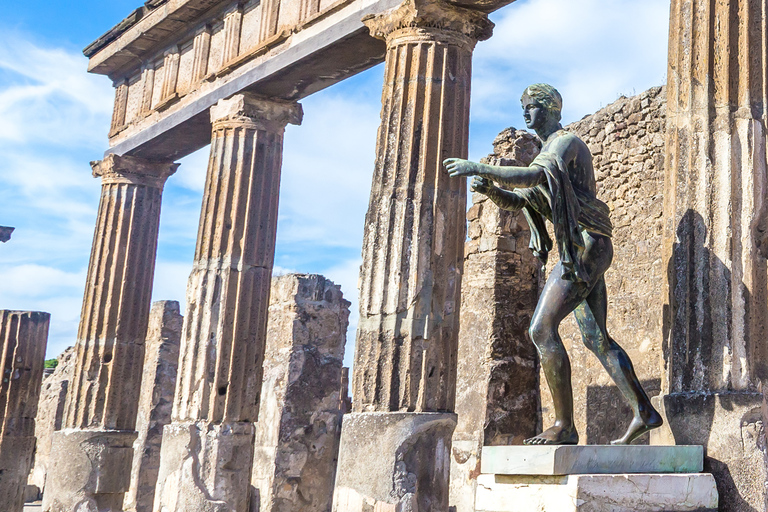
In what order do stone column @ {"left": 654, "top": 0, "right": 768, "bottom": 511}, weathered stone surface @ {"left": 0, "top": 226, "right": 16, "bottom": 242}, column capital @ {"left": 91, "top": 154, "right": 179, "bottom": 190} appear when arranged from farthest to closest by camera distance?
weathered stone surface @ {"left": 0, "top": 226, "right": 16, "bottom": 242} < column capital @ {"left": 91, "top": 154, "right": 179, "bottom": 190} < stone column @ {"left": 654, "top": 0, "right": 768, "bottom": 511}

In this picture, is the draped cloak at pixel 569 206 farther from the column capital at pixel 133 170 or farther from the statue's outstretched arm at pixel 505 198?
the column capital at pixel 133 170

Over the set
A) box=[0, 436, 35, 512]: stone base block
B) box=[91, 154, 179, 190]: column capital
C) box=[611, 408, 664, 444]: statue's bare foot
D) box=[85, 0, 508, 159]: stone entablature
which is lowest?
box=[0, 436, 35, 512]: stone base block

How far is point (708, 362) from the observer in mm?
4895

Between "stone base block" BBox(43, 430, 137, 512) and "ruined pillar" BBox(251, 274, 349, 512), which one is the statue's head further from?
"ruined pillar" BBox(251, 274, 349, 512)

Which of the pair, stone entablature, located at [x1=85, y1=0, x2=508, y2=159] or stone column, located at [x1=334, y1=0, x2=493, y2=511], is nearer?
stone column, located at [x1=334, y1=0, x2=493, y2=511]

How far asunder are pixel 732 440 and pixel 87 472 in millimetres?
7994

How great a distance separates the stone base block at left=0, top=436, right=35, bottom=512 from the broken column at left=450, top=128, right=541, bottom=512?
6.80 meters

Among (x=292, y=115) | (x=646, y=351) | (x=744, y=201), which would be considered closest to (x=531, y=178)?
(x=744, y=201)

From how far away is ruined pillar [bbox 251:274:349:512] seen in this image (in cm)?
1261

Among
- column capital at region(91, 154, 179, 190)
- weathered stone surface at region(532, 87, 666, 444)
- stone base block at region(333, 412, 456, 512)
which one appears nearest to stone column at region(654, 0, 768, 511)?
stone base block at region(333, 412, 456, 512)

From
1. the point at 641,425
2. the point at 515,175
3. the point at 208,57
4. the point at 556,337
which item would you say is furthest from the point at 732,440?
the point at 208,57

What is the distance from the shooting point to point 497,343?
990 cm

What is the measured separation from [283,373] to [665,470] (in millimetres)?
8869

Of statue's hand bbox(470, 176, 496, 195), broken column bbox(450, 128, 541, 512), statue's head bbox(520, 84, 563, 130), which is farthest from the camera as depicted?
broken column bbox(450, 128, 541, 512)
